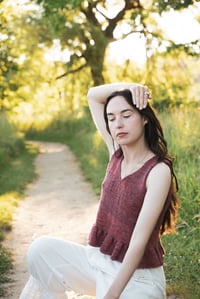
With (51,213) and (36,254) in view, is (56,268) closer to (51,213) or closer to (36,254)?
(36,254)

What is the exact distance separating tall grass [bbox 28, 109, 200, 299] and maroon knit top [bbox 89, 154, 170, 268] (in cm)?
119

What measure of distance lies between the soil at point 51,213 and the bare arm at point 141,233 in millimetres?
1571

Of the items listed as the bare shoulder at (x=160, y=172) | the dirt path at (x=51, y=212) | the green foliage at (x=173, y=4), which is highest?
the green foliage at (x=173, y=4)

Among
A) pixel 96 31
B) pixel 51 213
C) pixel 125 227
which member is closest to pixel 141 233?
pixel 125 227

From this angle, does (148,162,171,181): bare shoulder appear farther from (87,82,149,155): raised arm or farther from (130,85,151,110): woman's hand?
(87,82,149,155): raised arm

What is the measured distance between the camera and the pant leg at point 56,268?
10.4 feet

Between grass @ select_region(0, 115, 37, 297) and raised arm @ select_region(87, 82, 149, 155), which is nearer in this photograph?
raised arm @ select_region(87, 82, 149, 155)

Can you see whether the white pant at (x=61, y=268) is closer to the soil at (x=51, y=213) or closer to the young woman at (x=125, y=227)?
the young woman at (x=125, y=227)

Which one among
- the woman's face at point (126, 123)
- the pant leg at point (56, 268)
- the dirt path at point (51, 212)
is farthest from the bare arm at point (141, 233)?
the dirt path at point (51, 212)

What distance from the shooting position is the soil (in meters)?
5.89

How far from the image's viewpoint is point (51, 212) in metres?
8.28

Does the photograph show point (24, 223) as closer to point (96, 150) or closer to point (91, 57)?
point (96, 150)

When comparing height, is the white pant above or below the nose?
below

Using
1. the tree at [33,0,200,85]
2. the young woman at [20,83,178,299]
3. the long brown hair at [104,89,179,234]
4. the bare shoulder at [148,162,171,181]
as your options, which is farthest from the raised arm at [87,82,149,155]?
the tree at [33,0,200,85]
